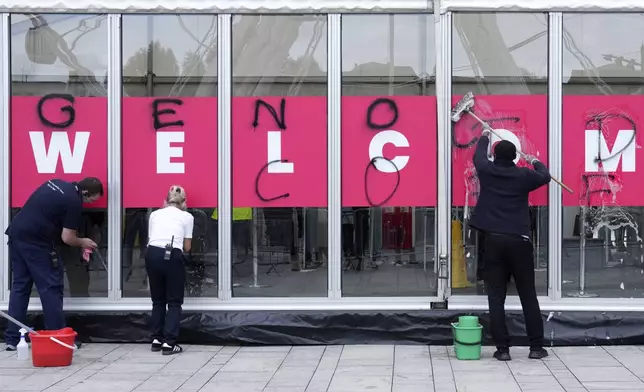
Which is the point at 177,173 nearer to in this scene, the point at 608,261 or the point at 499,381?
the point at 499,381

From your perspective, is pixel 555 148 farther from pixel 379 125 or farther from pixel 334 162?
pixel 334 162

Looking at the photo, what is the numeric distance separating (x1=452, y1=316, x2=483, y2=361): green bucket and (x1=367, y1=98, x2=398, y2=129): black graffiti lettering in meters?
2.04

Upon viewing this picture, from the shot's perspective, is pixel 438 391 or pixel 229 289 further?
pixel 229 289

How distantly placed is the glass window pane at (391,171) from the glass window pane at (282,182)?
272mm

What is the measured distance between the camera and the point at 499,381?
20.7 feet

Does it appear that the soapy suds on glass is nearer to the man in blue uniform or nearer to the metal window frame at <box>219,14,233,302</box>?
the metal window frame at <box>219,14,233,302</box>

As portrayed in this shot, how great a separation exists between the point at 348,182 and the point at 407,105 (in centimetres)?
96

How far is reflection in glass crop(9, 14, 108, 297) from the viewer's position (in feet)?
25.8

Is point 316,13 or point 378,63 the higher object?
point 316,13

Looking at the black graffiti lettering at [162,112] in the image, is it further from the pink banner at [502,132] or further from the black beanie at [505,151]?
the black beanie at [505,151]

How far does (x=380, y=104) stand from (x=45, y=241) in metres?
3.49

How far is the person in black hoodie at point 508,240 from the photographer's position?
705cm

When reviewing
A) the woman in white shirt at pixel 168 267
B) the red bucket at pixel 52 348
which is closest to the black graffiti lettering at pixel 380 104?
the woman in white shirt at pixel 168 267

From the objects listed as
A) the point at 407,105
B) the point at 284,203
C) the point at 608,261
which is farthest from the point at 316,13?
the point at 608,261
